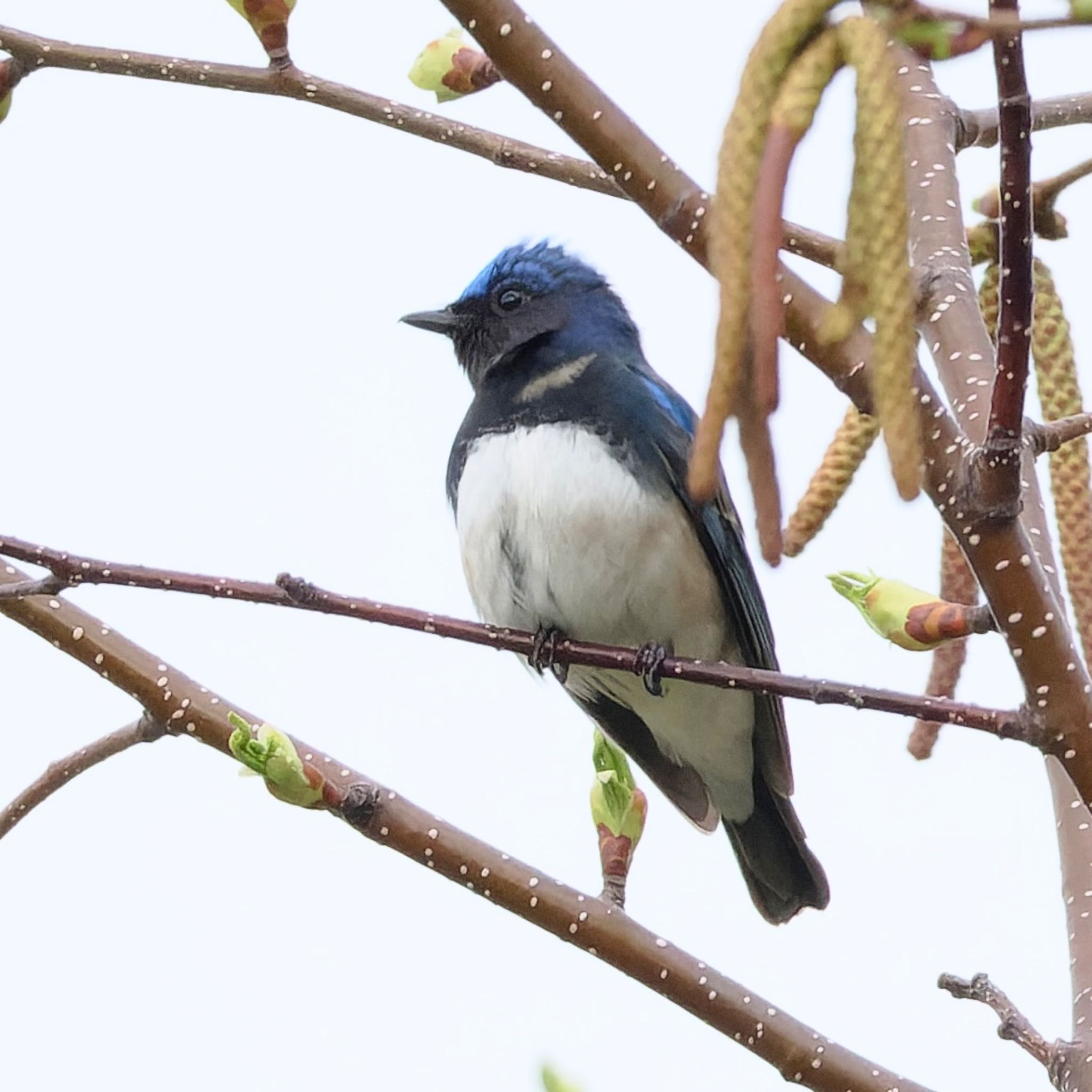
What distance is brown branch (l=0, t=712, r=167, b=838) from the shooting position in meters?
1.88

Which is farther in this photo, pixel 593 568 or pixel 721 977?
pixel 593 568

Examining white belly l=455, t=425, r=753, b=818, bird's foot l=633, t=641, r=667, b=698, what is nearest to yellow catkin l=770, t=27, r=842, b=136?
bird's foot l=633, t=641, r=667, b=698

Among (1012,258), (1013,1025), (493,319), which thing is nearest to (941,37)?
(1012,258)

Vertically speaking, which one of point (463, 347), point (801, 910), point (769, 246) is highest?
point (463, 347)

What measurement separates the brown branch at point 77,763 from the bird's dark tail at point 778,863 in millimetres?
1366

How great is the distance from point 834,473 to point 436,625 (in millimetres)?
492

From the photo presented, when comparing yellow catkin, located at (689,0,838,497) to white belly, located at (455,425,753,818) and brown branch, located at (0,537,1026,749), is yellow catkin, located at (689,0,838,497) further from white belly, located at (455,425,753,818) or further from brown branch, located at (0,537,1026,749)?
white belly, located at (455,425,753,818)

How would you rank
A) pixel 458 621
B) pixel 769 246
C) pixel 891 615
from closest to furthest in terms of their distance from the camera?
pixel 769 246, pixel 891 615, pixel 458 621

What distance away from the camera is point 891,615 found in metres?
1.60

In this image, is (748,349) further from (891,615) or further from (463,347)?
(463,347)

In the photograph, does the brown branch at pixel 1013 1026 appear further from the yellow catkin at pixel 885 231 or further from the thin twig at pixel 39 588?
the yellow catkin at pixel 885 231

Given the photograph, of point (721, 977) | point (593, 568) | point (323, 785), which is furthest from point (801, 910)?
point (323, 785)

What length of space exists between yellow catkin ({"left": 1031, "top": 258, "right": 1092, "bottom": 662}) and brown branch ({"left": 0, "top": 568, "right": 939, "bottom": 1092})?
528 mm

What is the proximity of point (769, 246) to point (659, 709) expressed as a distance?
2401 millimetres
